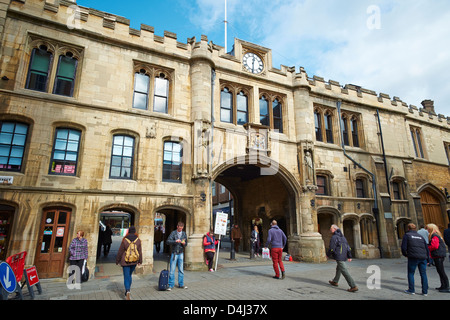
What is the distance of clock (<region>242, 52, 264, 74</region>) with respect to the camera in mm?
15445

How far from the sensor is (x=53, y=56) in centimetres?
1105

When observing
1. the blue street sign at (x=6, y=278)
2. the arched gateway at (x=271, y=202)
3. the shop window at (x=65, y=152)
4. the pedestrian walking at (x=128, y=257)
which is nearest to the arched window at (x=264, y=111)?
the arched gateway at (x=271, y=202)

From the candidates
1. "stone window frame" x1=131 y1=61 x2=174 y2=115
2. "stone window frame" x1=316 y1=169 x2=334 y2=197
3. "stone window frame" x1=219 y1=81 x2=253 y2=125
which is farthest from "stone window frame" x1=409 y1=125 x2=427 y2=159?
"stone window frame" x1=131 y1=61 x2=174 y2=115

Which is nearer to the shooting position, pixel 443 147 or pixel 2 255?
pixel 2 255

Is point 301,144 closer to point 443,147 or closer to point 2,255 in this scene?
point 2,255

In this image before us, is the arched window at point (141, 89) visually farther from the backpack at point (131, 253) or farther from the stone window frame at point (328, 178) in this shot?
the stone window frame at point (328, 178)

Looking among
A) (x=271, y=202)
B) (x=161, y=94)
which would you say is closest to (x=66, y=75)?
(x=161, y=94)

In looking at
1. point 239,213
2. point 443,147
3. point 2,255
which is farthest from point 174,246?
point 443,147

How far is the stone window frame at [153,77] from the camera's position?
12500mm

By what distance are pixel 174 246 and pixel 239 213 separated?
1265 cm

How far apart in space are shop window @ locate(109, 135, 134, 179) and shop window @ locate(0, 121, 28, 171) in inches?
122

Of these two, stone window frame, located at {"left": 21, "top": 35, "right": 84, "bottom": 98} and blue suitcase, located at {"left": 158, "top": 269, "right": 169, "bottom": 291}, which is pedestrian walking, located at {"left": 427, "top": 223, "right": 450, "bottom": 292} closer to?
blue suitcase, located at {"left": 158, "top": 269, "right": 169, "bottom": 291}

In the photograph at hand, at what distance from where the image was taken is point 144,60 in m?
12.6

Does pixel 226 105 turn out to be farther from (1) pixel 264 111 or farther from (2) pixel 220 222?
(2) pixel 220 222
